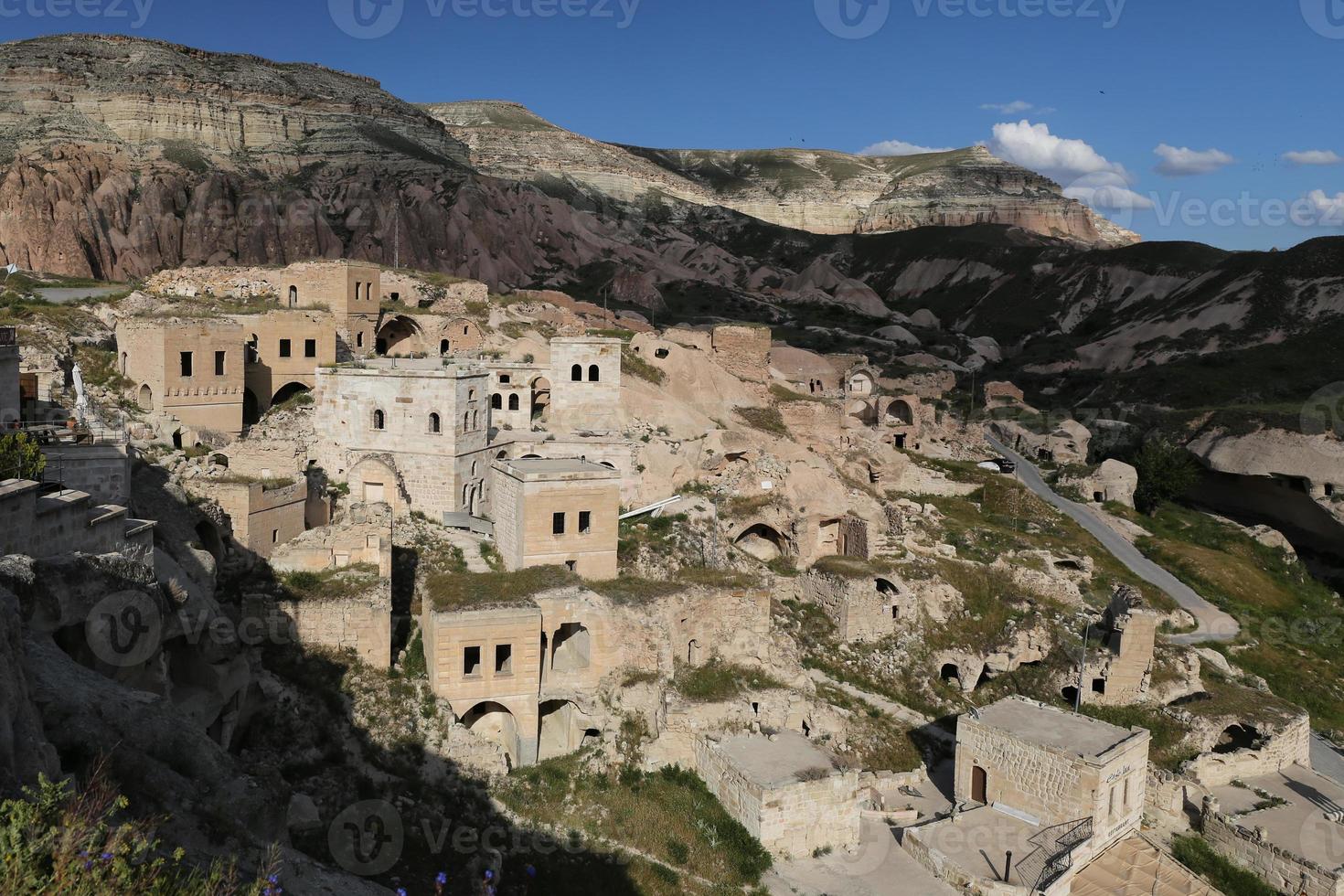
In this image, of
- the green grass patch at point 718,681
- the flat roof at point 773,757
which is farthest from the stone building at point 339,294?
the flat roof at point 773,757

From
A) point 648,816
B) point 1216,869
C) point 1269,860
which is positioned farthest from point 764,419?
point 1269,860

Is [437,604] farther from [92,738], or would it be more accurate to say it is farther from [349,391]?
[92,738]

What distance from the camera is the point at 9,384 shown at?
61.3ft

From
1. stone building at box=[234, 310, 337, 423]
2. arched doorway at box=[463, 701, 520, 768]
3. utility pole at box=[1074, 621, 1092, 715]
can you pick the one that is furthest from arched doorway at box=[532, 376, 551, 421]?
utility pole at box=[1074, 621, 1092, 715]

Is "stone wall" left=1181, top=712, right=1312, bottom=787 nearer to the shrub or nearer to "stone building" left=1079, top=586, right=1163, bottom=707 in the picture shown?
"stone building" left=1079, top=586, right=1163, bottom=707

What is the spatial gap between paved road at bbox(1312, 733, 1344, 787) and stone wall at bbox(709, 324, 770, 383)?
18889 mm

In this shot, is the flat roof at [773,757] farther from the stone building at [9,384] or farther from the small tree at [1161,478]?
the small tree at [1161,478]

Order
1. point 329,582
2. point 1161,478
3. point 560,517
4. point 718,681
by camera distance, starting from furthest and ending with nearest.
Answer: point 1161,478
point 560,517
point 718,681
point 329,582

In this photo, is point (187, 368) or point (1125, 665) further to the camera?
point (1125, 665)

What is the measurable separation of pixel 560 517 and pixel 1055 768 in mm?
10987

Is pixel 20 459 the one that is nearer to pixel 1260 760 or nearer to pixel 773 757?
pixel 773 757

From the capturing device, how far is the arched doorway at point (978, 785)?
2028cm

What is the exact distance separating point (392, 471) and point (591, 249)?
201ft

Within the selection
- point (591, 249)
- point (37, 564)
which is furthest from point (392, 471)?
point (591, 249)
